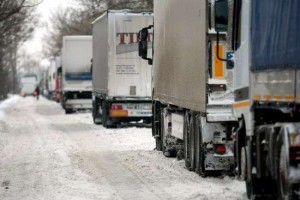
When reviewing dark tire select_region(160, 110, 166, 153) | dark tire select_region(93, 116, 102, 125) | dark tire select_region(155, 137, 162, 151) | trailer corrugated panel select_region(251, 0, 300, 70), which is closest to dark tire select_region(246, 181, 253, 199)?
trailer corrugated panel select_region(251, 0, 300, 70)

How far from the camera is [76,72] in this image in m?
43.4

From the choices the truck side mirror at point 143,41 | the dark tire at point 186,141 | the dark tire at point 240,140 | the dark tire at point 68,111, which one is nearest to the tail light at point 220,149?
the dark tire at point 186,141

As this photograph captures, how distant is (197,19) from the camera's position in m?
13.7

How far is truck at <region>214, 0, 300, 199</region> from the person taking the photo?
8758mm

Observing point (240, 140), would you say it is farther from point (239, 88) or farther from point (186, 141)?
point (186, 141)

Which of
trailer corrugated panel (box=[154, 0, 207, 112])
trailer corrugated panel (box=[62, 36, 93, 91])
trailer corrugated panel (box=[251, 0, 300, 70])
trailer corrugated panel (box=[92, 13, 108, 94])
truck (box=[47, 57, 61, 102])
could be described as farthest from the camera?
truck (box=[47, 57, 61, 102])

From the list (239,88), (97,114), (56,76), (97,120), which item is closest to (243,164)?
(239,88)

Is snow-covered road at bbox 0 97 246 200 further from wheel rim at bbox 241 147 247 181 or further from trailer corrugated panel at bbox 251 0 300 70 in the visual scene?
trailer corrugated panel at bbox 251 0 300 70

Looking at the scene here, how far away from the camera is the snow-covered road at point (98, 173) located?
12.3m

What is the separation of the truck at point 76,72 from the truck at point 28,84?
86188 mm

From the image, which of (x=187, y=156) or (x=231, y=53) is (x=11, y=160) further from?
(x=231, y=53)

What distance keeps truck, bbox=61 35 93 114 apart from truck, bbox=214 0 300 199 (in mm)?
31313

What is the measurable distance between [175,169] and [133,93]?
12.4 meters

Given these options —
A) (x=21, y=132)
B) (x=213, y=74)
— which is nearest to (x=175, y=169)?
(x=213, y=74)
